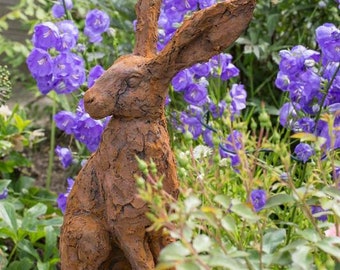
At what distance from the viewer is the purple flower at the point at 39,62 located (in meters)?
1.86

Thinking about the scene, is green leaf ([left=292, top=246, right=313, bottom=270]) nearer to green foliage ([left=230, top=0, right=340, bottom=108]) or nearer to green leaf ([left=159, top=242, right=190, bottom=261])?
green leaf ([left=159, top=242, right=190, bottom=261])

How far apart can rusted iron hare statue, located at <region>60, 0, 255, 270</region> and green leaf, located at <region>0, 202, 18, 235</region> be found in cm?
62

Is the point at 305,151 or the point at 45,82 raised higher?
the point at 45,82

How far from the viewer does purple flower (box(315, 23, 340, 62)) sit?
1.70 metres

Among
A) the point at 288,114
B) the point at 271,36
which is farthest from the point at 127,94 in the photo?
the point at 271,36

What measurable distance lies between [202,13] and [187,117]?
2.45ft

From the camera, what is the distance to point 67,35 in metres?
1.93

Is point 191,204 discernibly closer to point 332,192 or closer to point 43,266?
point 332,192

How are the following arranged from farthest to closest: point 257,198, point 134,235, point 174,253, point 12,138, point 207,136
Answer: point 12,138
point 207,136
point 257,198
point 134,235
point 174,253

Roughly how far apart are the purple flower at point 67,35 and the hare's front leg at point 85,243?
503mm

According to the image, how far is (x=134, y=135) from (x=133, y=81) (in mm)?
94

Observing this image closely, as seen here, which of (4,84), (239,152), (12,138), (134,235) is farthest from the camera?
(12,138)

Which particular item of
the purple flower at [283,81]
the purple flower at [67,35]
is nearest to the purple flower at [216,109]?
the purple flower at [283,81]

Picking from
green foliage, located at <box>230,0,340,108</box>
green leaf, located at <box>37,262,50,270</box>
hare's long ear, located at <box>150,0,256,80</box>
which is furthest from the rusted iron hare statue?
green foliage, located at <box>230,0,340,108</box>
